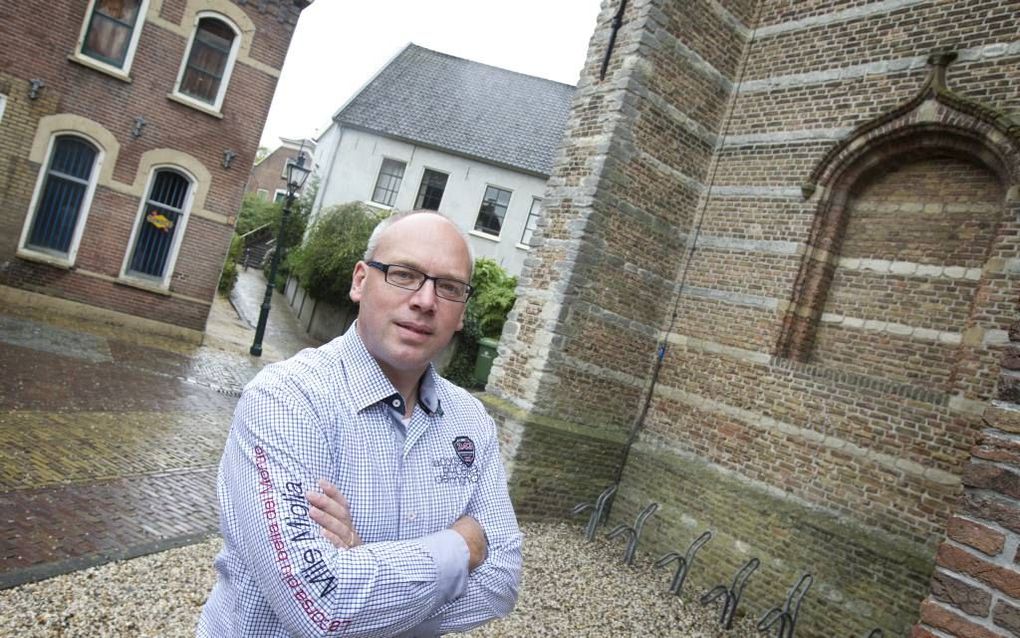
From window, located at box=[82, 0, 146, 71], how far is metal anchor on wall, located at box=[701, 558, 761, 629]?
44.5 ft

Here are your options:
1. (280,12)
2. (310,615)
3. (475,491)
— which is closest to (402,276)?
(475,491)

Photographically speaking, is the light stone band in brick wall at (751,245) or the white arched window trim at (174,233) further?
the white arched window trim at (174,233)

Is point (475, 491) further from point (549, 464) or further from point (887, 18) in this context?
point (887, 18)

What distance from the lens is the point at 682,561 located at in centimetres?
Answer: 693

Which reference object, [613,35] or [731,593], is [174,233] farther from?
[731,593]

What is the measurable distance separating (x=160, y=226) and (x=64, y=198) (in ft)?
5.51

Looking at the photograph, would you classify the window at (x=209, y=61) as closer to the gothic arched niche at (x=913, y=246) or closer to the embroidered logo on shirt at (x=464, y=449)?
the gothic arched niche at (x=913, y=246)

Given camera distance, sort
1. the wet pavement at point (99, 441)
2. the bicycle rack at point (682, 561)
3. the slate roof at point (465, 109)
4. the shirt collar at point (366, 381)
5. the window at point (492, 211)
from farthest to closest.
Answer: the slate roof at point (465, 109) < the window at point (492, 211) < the bicycle rack at point (682, 561) < the wet pavement at point (99, 441) < the shirt collar at point (366, 381)

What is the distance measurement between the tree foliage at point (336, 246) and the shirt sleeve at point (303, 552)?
17.4 m

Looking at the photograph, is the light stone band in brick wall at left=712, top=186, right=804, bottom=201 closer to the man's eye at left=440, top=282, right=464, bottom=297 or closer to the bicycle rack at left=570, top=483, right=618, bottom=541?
the bicycle rack at left=570, top=483, right=618, bottom=541

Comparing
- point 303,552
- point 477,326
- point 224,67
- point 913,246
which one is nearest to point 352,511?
point 303,552

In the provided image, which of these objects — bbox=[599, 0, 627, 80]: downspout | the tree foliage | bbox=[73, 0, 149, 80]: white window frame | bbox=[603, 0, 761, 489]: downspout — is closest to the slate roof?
the tree foliage

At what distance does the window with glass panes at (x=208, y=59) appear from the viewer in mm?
13344

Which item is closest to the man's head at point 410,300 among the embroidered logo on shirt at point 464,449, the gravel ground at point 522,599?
the embroidered logo on shirt at point 464,449
